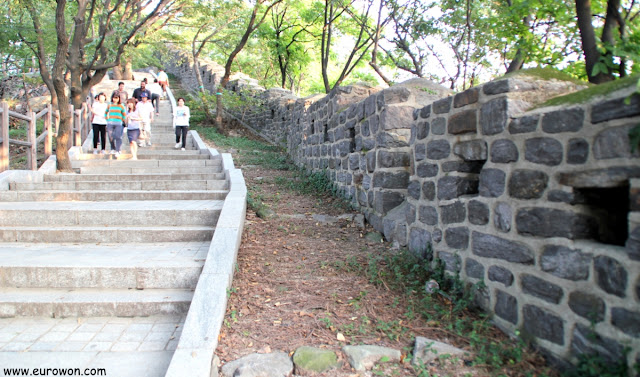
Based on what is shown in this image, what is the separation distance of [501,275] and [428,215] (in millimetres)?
1157

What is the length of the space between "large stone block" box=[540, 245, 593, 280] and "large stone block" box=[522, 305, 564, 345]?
266 millimetres

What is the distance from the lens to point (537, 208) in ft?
8.76

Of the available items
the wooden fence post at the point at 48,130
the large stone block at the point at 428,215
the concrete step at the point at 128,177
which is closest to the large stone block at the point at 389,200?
the large stone block at the point at 428,215

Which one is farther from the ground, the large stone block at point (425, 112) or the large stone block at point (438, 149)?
the large stone block at point (425, 112)

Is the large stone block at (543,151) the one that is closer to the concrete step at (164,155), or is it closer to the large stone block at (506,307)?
the large stone block at (506,307)

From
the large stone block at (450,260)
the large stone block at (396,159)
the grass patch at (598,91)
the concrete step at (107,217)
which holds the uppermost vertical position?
the grass patch at (598,91)

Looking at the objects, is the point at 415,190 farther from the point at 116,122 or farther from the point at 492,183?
the point at 116,122

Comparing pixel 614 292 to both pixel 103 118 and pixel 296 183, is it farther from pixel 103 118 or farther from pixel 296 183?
pixel 103 118

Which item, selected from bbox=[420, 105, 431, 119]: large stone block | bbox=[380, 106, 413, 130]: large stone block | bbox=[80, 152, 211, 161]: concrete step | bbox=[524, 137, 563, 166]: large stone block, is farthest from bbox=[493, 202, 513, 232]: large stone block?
bbox=[80, 152, 211, 161]: concrete step

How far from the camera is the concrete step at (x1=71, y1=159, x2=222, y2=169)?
28.1 ft

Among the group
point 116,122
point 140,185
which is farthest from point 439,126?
point 116,122

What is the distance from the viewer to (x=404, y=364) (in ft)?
8.61

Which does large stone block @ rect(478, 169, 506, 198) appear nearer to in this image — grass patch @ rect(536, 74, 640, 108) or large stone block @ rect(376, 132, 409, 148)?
grass patch @ rect(536, 74, 640, 108)

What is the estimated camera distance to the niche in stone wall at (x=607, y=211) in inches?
95.8
